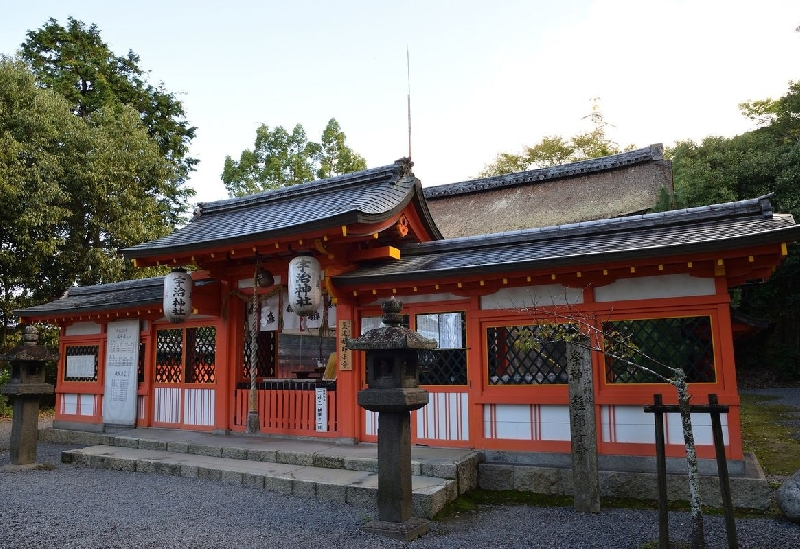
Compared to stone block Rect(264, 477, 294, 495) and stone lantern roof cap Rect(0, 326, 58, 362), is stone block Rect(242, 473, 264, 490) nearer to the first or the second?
stone block Rect(264, 477, 294, 495)

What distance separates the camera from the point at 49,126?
Answer: 1619 centimetres

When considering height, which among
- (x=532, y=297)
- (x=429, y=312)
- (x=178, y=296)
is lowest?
(x=429, y=312)

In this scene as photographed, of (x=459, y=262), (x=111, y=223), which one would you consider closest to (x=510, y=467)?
(x=459, y=262)

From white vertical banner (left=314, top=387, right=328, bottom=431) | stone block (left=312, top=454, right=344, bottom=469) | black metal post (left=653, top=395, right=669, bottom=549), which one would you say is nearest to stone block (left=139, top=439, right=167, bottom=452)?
white vertical banner (left=314, top=387, right=328, bottom=431)

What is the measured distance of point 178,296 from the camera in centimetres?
912

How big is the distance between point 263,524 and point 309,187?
265 inches

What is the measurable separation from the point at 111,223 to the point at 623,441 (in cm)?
1636

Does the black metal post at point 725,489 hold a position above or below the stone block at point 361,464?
above

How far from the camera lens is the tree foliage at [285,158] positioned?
2562 centimetres

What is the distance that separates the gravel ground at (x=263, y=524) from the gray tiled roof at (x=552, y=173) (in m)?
16.5

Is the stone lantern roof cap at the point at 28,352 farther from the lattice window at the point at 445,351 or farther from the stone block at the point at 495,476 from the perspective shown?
the stone block at the point at 495,476

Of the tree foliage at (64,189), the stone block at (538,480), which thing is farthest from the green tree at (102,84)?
the stone block at (538,480)

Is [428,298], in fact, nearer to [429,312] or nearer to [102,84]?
[429,312]

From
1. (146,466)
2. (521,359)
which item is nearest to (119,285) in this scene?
(146,466)
